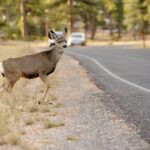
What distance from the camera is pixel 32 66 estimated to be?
14.2 metres

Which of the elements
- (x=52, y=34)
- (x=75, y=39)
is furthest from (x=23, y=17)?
(x=52, y=34)

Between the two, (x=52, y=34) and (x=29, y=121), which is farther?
(x=52, y=34)

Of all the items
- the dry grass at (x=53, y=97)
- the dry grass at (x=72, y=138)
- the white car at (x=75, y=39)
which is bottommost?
the white car at (x=75, y=39)

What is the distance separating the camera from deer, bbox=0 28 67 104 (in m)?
13.9

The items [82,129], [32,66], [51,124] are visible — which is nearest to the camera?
[82,129]

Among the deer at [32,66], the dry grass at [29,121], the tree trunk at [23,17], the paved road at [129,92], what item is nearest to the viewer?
the dry grass at [29,121]

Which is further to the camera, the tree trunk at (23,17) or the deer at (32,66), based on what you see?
the tree trunk at (23,17)

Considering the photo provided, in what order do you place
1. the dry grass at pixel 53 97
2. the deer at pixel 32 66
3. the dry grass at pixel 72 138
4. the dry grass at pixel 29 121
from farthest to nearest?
the dry grass at pixel 53 97 < the deer at pixel 32 66 < the dry grass at pixel 29 121 < the dry grass at pixel 72 138

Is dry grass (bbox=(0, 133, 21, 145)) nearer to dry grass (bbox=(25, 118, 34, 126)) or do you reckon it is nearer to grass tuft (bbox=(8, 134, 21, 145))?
grass tuft (bbox=(8, 134, 21, 145))

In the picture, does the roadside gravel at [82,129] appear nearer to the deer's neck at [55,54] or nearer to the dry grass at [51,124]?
the dry grass at [51,124]

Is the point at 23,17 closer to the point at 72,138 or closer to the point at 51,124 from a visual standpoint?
the point at 51,124

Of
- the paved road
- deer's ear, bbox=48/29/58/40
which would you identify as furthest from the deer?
the paved road

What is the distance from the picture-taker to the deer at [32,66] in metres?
13.9

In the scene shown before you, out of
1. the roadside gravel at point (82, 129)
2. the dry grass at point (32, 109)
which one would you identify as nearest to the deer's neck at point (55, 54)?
the roadside gravel at point (82, 129)
